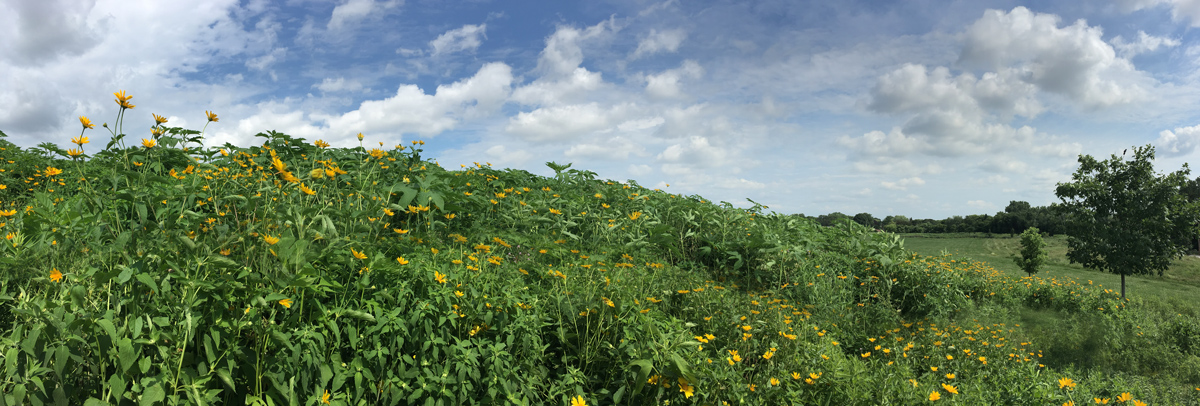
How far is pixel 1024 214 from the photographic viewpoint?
22625 mm

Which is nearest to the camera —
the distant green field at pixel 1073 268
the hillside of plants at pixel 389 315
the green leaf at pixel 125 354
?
the green leaf at pixel 125 354

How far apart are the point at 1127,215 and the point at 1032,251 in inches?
78.3

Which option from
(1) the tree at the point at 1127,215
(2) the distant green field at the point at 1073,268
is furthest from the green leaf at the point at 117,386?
(1) the tree at the point at 1127,215

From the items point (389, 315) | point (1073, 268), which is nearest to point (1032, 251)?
point (1073, 268)

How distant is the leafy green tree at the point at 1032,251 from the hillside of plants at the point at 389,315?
931 cm

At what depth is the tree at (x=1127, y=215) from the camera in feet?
38.8

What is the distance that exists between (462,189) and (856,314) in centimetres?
414

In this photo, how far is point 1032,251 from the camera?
1377 cm

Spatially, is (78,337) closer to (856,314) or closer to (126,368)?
(126,368)

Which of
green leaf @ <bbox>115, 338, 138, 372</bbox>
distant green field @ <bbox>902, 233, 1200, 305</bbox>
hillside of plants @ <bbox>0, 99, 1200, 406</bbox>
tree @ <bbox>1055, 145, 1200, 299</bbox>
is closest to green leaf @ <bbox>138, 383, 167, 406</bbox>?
hillside of plants @ <bbox>0, 99, 1200, 406</bbox>

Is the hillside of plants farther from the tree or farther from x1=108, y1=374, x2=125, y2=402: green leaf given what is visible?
the tree

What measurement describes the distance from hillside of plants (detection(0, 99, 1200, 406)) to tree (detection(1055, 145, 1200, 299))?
841 cm

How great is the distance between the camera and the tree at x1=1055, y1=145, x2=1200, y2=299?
465 inches

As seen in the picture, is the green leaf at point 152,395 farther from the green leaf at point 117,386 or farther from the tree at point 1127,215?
the tree at point 1127,215
